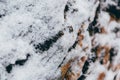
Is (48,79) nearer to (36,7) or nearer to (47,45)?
(47,45)

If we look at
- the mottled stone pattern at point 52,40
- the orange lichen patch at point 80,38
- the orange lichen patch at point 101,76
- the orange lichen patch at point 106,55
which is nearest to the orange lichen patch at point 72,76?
the mottled stone pattern at point 52,40

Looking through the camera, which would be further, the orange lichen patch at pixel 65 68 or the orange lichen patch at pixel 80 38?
the orange lichen patch at pixel 80 38

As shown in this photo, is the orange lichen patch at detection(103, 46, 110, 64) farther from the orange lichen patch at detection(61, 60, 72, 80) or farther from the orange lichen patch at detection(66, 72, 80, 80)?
the orange lichen patch at detection(61, 60, 72, 80)

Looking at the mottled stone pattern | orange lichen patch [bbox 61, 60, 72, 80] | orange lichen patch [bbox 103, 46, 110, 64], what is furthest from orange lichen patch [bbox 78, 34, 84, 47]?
orange lichen patch [bbox 103, 46, 110, 64]

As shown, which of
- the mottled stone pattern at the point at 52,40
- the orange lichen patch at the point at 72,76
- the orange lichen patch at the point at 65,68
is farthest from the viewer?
the orange lichen patch at the point at 72,76

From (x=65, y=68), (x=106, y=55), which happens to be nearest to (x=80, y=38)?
(x=65, y=68)

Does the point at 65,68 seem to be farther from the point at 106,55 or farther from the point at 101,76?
the point at 106,55

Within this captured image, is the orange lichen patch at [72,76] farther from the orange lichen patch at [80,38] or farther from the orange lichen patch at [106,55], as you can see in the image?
the orange lichen patch at [106,55]

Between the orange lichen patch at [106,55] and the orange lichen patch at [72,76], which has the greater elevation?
the orange lichen patch at [106,55]
